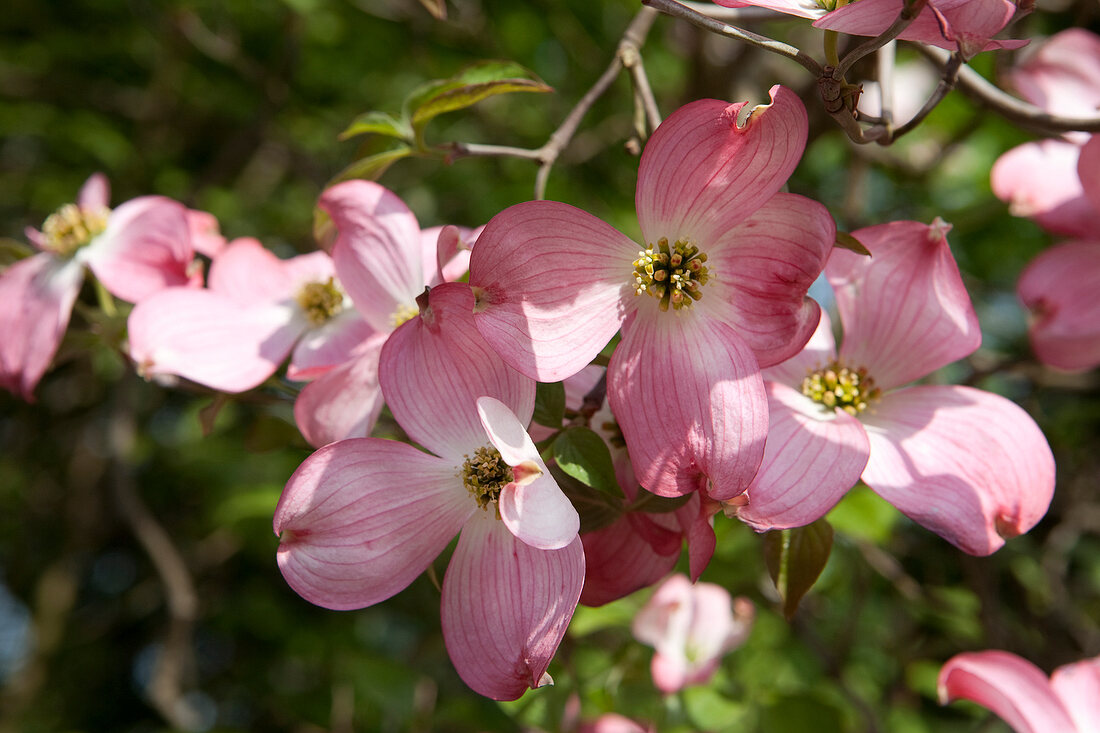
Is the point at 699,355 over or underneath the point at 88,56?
over

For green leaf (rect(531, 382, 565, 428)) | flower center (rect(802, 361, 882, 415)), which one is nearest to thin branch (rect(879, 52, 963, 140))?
flower center (rect(802, 361, 882, 415))

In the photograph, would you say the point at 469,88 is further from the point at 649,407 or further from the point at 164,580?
the point at 164,580

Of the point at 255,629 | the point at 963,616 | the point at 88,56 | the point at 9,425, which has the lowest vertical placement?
the point at 9,425

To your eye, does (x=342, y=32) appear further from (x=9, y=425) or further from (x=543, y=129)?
(x=9, y=425)

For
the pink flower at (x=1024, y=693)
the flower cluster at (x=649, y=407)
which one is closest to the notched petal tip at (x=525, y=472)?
the flower cluster at (x=649, y=407)

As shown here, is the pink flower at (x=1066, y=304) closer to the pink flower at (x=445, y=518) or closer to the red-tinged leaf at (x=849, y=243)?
the red-tinged leaf at (x=849, y=243)

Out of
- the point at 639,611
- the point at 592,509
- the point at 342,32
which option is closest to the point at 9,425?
the point at 342,32
